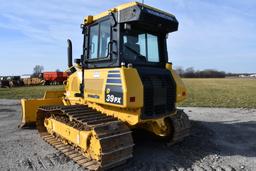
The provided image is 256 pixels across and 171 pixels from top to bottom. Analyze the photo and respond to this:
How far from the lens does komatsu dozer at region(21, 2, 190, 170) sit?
602 cm

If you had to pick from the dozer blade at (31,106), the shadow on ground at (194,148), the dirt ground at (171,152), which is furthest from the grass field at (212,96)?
the dozer blade at (31,106)

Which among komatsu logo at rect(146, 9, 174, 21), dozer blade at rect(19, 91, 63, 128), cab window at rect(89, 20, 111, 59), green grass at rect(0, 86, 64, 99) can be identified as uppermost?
komatsu logo at rect(146, 9, 174, 21)

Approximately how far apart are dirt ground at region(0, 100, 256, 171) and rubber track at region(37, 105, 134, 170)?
0.82ft

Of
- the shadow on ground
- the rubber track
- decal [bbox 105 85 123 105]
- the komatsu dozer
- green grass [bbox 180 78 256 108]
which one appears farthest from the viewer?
green grass [bbox 180 78 256 108]

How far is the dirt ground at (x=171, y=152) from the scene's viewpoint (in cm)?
632

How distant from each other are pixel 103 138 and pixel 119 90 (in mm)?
1103

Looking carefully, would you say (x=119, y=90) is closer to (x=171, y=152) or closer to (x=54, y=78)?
(x=171, y=152)

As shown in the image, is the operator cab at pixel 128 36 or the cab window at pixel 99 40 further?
the cab window at pixel 99 40

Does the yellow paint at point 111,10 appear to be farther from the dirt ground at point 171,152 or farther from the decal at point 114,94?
the dirt ground at point 171,152

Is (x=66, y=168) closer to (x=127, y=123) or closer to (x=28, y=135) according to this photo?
(x=127, y=123)

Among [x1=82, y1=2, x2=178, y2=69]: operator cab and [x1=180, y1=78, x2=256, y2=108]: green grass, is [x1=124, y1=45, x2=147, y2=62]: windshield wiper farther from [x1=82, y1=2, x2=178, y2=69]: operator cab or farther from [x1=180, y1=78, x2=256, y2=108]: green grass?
[x1=180, y1=78, x2=256, y2=108]: green grass

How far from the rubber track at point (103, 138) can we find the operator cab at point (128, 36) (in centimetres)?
118

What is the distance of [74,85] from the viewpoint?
848 cm

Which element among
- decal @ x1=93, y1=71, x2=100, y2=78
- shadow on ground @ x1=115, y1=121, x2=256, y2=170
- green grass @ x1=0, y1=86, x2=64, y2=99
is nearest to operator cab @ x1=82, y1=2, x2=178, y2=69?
decal @ x1=93, y1=71, x2=100, y2=78
